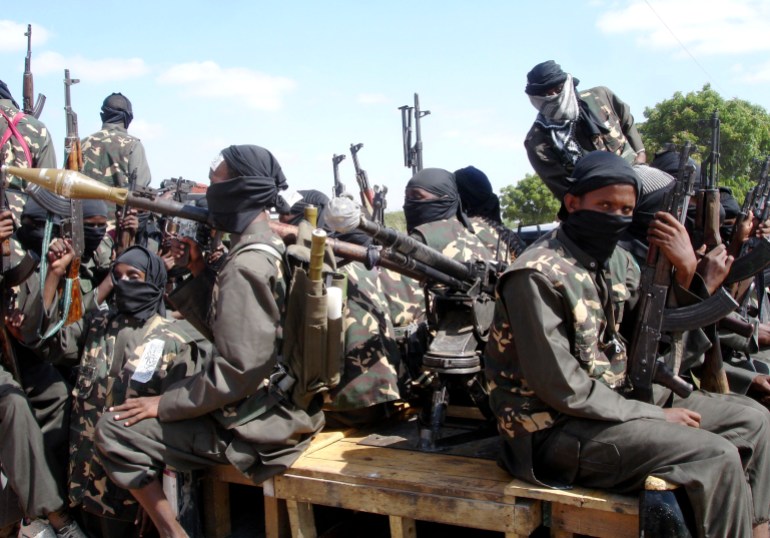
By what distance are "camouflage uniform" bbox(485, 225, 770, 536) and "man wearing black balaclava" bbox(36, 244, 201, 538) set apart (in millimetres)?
1879

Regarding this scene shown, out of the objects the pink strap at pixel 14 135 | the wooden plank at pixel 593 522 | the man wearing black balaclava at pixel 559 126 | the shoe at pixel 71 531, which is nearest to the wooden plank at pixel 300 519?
the wooden plank at pixel 593 522

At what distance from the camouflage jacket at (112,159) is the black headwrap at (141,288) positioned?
2866 millimetres

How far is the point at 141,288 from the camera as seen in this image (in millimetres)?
4379

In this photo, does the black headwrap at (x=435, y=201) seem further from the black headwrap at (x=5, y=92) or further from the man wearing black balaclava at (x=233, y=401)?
the black headwrap at (x=5, y=92)

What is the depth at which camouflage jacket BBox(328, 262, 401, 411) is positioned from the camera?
160 inches

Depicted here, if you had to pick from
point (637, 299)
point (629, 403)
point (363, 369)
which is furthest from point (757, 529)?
point (363, 369)

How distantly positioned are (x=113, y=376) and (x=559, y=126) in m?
3.06

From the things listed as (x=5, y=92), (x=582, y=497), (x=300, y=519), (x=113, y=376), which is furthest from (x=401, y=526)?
(x=5, y=92)

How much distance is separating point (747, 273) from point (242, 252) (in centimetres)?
265

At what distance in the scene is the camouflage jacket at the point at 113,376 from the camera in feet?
13.5

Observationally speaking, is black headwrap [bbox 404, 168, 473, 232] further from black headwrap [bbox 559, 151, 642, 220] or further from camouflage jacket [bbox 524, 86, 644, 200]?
Result: black headwrap [bbox 559, 151, 642, 220]

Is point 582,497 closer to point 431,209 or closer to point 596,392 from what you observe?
point 596,392

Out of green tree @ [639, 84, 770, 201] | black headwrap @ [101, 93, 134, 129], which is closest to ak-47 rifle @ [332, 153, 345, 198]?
black headwrap @ [101, 93, 134, 129]

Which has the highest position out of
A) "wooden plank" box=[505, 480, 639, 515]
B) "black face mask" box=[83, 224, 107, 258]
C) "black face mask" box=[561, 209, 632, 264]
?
Answer: "black face mask" box=[83, 224, 107, 258]
